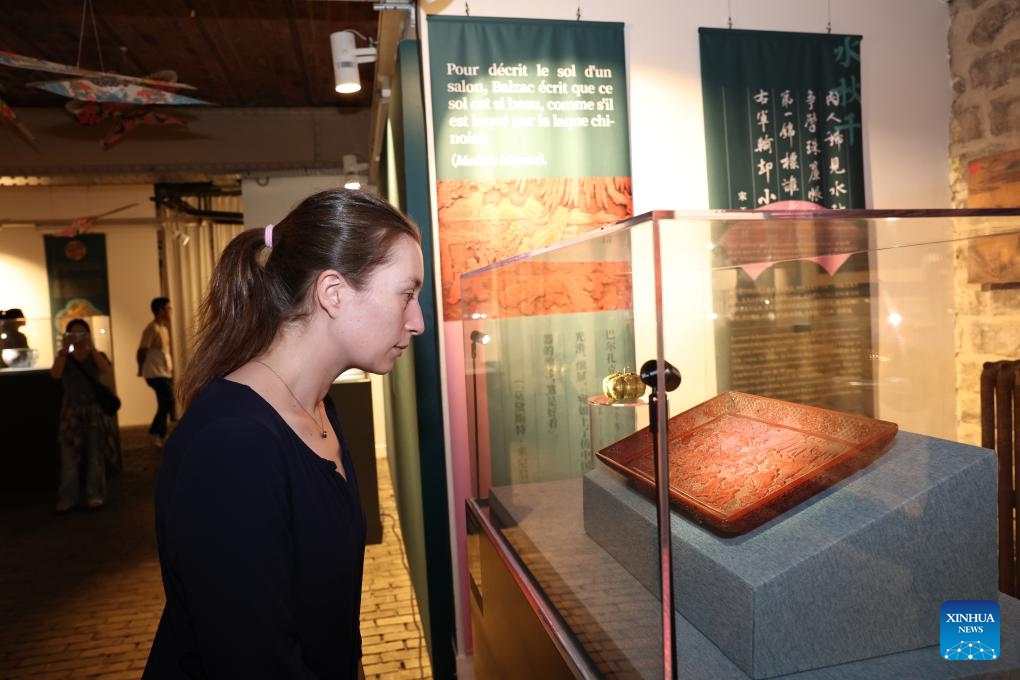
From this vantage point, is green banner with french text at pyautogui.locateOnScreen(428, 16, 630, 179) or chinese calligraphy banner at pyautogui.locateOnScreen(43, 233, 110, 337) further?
chinese calligraphy banner at pyautogui.locateOnScreen(43, 233, 110, 337)

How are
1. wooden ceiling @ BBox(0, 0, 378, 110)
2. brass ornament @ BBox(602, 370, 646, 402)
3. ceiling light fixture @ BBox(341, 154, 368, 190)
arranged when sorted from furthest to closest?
ceiling light fixture @ BBox(341, 154, 368, 190) → wooden ceiling @ BBox(0, 0, 378, 110) → brass ornament @ BBox(602, 370, 646, 402)

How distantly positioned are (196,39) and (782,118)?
4050 mm

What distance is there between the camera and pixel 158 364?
335 inches

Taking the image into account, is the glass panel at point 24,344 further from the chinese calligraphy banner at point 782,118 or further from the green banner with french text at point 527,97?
the chinese calligraphy banner at point 782,118

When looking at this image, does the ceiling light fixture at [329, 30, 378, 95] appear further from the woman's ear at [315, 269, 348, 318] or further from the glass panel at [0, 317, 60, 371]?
the glass panel at [0, 317, 60, 371]

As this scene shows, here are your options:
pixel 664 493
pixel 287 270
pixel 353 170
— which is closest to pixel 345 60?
pixel 287 270

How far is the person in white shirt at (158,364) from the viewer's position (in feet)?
27.3

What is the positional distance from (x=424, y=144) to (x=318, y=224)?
5.95 ft

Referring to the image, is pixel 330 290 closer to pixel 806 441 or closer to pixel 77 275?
pixel 806 441

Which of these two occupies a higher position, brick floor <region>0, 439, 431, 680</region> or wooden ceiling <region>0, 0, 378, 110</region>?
wooden ceiling <region>0, 0, 378, 110</region>

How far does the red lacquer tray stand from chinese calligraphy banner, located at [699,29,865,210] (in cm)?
222

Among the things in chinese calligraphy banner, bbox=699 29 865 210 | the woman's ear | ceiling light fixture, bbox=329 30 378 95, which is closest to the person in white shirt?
ceiling light fixture, bbox=329 30 378 95

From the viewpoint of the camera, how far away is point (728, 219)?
3.22ft

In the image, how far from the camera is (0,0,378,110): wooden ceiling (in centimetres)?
455
